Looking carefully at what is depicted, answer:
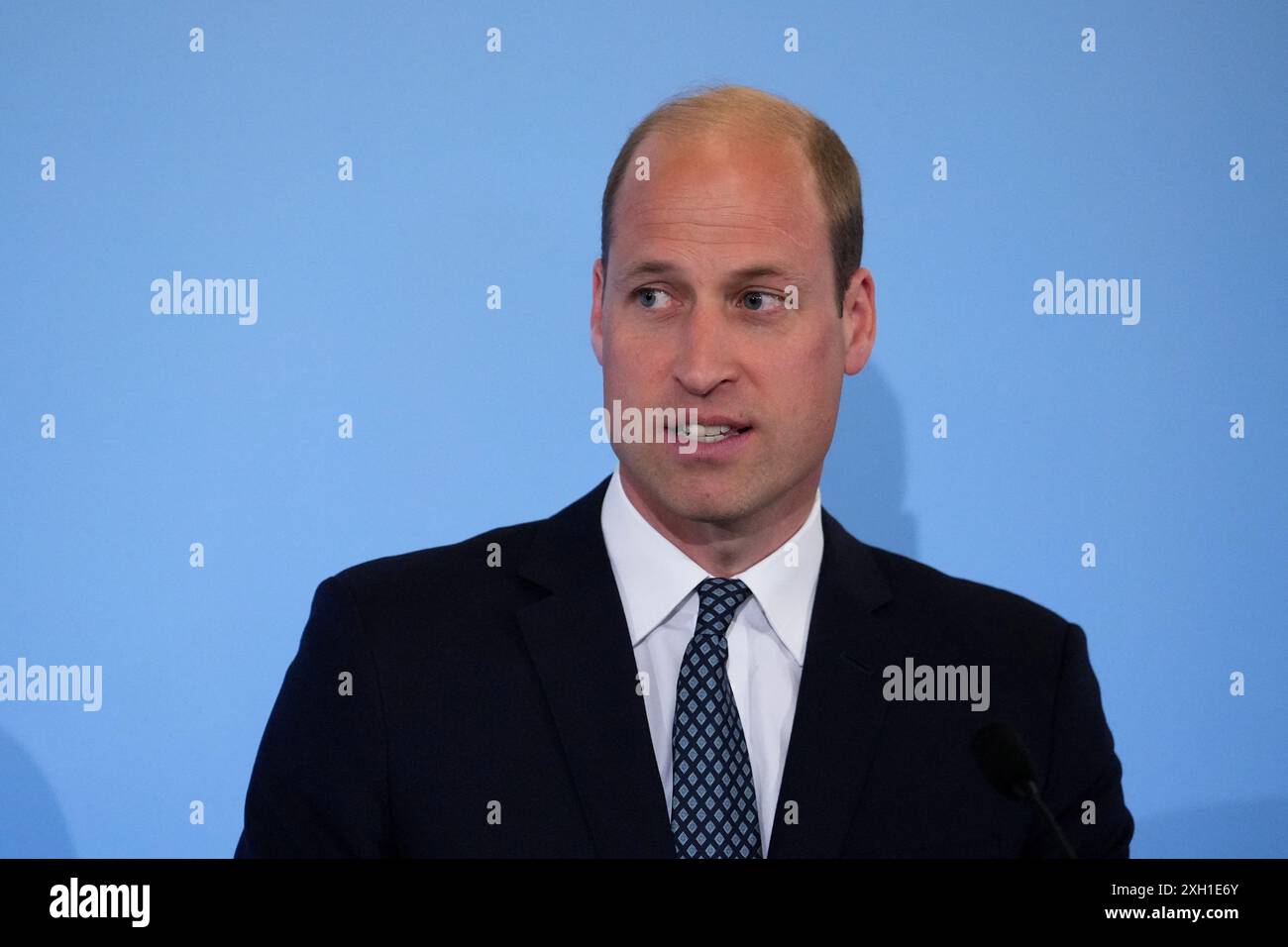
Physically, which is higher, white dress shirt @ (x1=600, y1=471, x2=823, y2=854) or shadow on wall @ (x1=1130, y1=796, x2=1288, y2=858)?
white dress shirt @ (x1=600, y1=471, x2=823, y2=854)

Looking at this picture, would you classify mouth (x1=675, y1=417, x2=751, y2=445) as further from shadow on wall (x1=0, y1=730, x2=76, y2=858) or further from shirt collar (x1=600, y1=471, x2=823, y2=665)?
shadow on wall (x1=0, y1=730, x2=76, y2=858)

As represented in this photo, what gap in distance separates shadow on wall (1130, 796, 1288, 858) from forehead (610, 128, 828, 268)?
50.4 inches

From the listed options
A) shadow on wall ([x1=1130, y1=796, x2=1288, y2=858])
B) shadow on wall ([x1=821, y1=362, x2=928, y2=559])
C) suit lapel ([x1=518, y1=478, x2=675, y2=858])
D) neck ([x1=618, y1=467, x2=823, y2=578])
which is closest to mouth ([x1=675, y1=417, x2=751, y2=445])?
neck ([x1=618, y1=467, x2=823, y2=578])

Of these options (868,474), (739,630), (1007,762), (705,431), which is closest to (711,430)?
(705,431)

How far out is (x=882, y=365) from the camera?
2674mm

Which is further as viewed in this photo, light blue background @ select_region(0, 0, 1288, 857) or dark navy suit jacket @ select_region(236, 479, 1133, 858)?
light blue background @ select_region(0, 0, 1288, 857)

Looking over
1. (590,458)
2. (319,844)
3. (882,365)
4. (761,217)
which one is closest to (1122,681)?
(882,365)

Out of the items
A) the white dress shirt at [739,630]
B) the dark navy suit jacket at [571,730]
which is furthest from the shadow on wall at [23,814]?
the white dress shirt at [739,630]

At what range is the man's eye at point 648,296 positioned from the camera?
2.02m

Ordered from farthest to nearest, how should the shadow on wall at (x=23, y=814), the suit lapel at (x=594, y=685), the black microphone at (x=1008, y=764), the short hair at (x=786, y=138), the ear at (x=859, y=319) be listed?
the shadow on wall at (x=23, y=814) → the ear at (x=859, y=319) → the short hair at (x=786, y=138) → the suit lapel at (x=594, y=685) → the black microphone at (x=1008, y=764)

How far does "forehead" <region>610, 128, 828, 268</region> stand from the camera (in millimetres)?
2000

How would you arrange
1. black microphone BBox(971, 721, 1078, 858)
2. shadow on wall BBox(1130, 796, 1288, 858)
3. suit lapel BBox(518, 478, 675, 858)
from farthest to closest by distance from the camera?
shadow on wall BBox(1130, 796, 1288, 858)
suit lapel BBox(518, 478, 675, 858)
black microphone BBox(971, 721, 1078, 858)

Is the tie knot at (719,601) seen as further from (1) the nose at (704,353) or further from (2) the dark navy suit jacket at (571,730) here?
(1) the nose at (704,353)

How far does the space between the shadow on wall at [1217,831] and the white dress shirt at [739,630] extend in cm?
102
